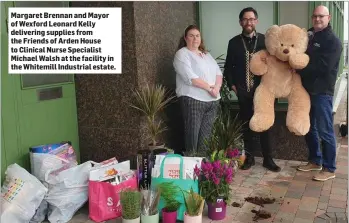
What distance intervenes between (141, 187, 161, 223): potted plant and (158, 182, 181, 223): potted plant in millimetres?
57

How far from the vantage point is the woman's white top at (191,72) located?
395cm

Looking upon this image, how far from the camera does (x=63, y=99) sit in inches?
156

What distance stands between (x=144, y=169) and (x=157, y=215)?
0.59m

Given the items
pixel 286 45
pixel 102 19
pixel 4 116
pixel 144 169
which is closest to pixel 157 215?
pixel 144 169

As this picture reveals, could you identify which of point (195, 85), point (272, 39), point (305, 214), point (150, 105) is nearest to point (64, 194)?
point (150, 105)

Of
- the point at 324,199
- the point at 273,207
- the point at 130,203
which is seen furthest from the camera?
the point at 324,199

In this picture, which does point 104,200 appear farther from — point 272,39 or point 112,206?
point 272,39

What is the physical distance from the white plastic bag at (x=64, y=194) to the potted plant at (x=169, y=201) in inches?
28.3

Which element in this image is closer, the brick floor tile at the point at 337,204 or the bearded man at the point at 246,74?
the brick floor tile at the point at 337,204

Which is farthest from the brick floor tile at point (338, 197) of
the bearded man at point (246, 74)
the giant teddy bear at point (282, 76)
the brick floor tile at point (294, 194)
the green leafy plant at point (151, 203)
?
the green leafy plant at point (151, 203)

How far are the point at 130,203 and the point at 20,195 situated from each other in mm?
866

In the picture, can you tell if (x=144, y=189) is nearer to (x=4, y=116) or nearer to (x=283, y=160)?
(x=4, y=116)

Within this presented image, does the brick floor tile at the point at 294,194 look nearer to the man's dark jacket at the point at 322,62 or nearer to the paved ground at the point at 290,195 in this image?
the paved ground at the point at 290,195

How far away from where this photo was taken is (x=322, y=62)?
3.76 m
